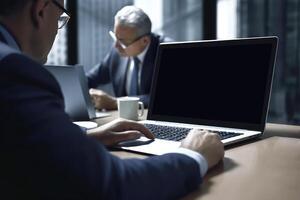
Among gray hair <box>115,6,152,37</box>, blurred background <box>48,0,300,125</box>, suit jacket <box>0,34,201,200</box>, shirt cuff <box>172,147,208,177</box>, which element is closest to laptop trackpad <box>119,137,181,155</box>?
shirt cuff <box>172,147,208,177</box>

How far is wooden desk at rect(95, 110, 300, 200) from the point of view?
0.73 meters

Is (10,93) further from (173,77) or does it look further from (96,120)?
(96,120)

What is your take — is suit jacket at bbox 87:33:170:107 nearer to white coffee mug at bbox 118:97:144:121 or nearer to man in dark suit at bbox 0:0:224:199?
white coffee mug at bbox 118:97:144:121

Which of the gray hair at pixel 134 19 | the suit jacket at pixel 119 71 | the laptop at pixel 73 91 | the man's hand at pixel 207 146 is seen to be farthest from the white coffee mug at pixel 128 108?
the gray hair at pixel 134 19

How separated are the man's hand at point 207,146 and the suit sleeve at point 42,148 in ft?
0.93

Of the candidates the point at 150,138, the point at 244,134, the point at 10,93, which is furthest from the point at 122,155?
the point at 10,93

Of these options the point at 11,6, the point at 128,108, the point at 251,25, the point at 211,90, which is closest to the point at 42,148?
the point at 11,6

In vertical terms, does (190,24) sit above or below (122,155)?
above

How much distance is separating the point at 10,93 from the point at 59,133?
0.31 feet

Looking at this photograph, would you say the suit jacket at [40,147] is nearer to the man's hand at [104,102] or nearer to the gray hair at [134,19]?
the man's hand at [104,102]

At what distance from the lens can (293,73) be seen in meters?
2.99

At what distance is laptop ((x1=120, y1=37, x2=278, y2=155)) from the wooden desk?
0.07 metres

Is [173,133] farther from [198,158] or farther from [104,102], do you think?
[104,102]

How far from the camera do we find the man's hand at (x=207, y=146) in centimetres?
88
